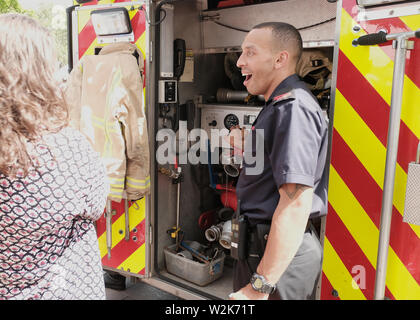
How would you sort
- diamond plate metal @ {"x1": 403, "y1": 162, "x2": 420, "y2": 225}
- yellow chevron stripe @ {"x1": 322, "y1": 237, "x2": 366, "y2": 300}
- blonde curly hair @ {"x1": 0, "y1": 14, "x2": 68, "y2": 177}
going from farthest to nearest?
Result: yellow chevron stripe @ {"x1": 322, "y1": 237, "x2": 366, "y2": 300} < diamond plate metal @ {"x1": 403, "y1": 162, "x2": 420, "y2": 225} < blonde curly hair @ {"x1": 0, "y1": 14, "x2": 68, "y2": 177}

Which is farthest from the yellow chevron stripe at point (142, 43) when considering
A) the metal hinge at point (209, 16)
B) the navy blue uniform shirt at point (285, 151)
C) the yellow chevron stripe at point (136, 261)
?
the yellow chevron stripe at point (136, 261)

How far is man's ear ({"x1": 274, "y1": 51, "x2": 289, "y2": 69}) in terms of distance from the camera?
6.26ft

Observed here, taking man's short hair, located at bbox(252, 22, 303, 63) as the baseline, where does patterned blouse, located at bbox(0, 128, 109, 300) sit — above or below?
below

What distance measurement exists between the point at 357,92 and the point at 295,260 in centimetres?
89

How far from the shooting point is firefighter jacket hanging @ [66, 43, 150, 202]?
2811 mm

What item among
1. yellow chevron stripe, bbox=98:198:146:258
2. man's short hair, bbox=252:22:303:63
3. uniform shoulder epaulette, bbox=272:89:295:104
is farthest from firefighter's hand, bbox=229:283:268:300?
yellow chevron stripe, bbox=98:198:146:258

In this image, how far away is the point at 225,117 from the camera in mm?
3338

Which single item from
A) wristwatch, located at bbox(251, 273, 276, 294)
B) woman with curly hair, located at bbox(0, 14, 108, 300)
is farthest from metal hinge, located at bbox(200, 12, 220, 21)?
wristwatch, located at bbox(251, 273, 276, 294)

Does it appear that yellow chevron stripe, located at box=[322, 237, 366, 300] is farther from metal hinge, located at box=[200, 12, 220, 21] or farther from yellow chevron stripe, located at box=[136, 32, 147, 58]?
metal hinge, located at box=[200, 12, 220, 21]

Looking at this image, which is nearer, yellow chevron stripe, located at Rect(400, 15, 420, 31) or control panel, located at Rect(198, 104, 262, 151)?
yellow chevron stripe, located at Rect(400, 15, 420, 31)

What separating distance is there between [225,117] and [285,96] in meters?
1.62

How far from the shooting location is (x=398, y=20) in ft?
5.94

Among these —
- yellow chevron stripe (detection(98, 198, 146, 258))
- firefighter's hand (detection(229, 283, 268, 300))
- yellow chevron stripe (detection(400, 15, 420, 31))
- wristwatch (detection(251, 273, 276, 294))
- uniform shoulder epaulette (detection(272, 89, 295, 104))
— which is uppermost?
yellow chevron stripe (detection(400, 15, 420, 31))

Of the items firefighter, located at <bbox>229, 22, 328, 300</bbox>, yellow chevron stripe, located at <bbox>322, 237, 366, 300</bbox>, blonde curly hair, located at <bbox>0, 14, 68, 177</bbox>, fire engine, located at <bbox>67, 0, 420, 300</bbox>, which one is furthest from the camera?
yellow chevron stripe, located at <bbox>322, 237, 366, 300</bbox>
